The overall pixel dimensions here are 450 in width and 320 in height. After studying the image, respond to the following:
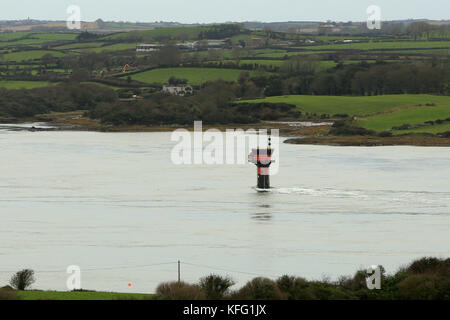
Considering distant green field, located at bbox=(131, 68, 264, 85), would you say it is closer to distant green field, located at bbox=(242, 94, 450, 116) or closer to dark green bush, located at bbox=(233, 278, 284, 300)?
distant green field, located at bbox=(242, 94, 450, 116)

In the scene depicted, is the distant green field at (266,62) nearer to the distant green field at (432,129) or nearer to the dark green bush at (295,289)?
the distant green field at (432,129)

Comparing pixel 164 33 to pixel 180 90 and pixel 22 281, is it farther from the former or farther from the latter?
pixel 22 281

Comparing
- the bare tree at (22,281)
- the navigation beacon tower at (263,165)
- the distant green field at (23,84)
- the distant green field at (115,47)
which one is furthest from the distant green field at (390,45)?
the bare tree at (22,281)

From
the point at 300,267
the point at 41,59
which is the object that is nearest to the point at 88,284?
the point at 300,267

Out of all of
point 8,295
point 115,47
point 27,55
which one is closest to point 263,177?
point 8,295

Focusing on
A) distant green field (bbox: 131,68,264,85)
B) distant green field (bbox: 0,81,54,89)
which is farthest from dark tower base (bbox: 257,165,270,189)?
distant green field (bbox: 0,81,54,89)

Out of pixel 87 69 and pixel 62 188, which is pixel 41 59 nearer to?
pixel 87 69
